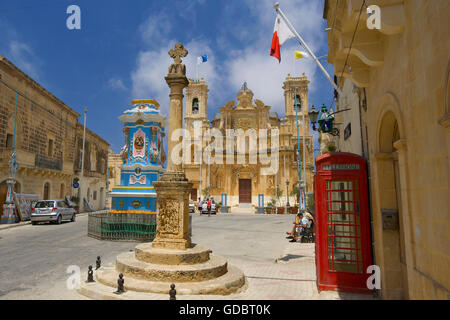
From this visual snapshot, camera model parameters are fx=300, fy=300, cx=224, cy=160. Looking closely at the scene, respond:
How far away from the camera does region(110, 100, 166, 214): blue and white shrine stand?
1543cm

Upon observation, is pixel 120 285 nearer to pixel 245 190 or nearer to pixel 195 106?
pixel 245 190

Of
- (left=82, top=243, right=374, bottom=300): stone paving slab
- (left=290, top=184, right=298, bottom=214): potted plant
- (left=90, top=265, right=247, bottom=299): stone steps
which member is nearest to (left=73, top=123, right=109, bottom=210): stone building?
(left=290, top=184, right=298, bottom=214): potted plant

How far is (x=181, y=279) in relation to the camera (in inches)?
236

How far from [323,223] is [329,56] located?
3967mm

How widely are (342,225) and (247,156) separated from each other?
1461 inches

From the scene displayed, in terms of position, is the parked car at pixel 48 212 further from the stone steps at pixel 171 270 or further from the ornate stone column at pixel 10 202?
the stone steps at pixel 171 270

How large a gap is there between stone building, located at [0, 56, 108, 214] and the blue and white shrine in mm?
9385

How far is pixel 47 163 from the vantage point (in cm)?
2466

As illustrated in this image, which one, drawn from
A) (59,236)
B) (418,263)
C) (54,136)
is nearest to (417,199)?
(418,263)

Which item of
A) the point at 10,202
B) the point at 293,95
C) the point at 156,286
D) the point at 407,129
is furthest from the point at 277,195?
the point at 407,129

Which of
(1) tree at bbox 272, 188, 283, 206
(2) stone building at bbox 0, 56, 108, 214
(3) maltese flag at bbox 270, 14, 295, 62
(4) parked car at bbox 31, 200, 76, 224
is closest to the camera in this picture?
(3) maltese flag at bbox 270, 14, 295, 62

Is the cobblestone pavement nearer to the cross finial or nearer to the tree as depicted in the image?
the cross finial

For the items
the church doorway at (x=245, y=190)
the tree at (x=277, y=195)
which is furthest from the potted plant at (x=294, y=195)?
the church doorway at (x=245, y=190)
